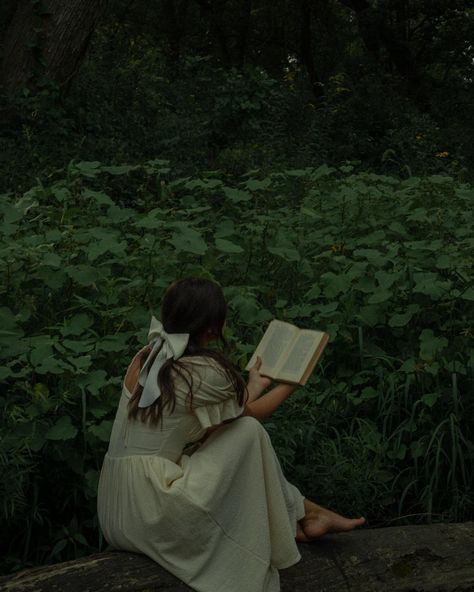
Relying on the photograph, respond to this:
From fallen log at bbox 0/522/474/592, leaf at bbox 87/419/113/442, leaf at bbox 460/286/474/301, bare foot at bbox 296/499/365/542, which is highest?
leaf at bbox 460/286/474/301

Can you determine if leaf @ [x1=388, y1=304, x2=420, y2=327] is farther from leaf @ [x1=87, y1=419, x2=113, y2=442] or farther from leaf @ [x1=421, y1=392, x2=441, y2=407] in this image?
leaf @ [x1=87, y1=419, x2=113, y2=442]

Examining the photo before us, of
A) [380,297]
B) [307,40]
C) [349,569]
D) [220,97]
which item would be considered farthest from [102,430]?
[307,40]

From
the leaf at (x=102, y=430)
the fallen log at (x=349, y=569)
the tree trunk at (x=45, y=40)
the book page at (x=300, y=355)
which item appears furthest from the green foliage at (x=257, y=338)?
the tree trunk at (x=45, y=40)

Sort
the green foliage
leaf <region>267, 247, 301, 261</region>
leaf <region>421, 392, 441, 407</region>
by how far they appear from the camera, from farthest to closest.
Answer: leaf <region>267, 247, 301, 261</region> → leaf <region>421, 392, 441, 407</region> → the green foliage

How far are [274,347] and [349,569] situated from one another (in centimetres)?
84

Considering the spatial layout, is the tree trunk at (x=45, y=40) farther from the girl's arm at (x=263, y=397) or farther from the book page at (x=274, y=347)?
the girl's arm at (x=263, y=397)

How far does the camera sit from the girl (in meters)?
3.25

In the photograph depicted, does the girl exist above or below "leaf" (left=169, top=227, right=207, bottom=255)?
below

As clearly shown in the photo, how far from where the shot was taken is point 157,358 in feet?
11.0

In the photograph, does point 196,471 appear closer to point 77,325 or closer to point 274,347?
point 274,347

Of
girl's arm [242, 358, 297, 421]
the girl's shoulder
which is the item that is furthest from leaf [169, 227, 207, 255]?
the girl's shoulder

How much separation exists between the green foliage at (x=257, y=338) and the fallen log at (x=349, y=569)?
0.57 metres

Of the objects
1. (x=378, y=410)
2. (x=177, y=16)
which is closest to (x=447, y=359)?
(x=378, y=410)

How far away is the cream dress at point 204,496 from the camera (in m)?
3.24
